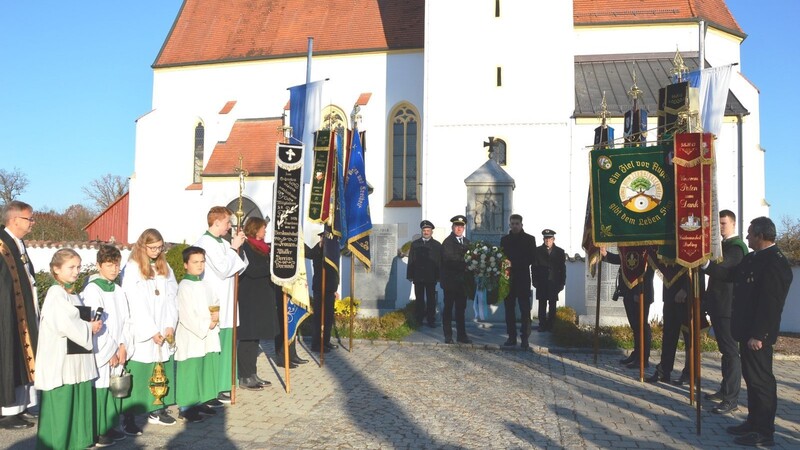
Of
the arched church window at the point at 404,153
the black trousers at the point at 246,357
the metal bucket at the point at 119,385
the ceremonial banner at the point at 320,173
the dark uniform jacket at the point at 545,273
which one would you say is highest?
the arched church window at the point at 404,153

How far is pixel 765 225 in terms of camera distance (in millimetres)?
5617

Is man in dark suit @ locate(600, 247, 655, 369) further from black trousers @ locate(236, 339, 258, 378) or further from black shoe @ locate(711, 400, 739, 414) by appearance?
black trousers @ locate(236, 339, 258, 378)

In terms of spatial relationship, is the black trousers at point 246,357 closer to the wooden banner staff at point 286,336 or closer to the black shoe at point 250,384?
the black shoe at point 250,384

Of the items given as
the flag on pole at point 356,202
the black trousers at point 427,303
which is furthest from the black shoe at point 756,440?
the black trousers at point 427,303

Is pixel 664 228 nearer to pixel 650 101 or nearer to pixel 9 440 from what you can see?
pixel 9 440

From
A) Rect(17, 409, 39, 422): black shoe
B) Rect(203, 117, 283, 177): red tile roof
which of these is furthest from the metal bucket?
Rect(203, 117, 283, 177): red tile roof

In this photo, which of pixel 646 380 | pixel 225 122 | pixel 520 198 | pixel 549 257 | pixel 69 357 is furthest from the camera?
pixel 225 122

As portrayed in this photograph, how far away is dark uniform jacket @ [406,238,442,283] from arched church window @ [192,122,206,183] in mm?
16625

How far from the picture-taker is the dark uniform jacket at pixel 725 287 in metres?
6.70

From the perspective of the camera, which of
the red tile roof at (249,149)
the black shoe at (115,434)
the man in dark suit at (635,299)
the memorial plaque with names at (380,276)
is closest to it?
the black shoe at (115,434)

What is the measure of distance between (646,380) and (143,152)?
2351 cm

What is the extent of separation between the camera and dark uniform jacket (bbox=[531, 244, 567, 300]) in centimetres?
1216

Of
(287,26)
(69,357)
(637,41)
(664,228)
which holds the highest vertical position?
(287,26)

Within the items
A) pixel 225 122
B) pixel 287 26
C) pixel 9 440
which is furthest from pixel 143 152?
pixel 9 440
